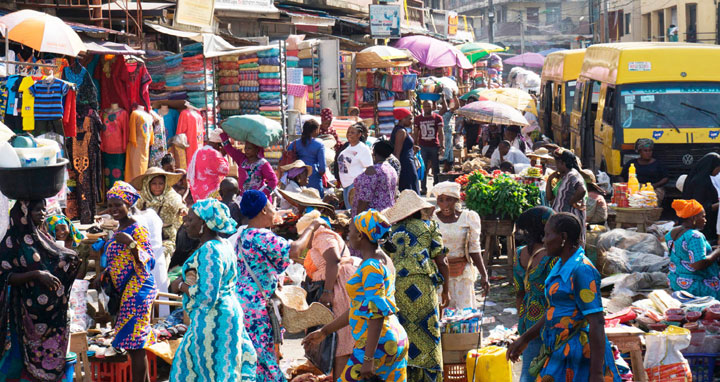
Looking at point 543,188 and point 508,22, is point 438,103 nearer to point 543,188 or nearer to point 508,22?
point 543,188

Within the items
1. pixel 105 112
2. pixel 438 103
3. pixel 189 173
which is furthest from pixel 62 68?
pixel 438 103

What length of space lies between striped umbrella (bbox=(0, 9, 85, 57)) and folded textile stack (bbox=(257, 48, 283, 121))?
5813 millimetres

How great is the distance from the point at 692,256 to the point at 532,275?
2.92 m

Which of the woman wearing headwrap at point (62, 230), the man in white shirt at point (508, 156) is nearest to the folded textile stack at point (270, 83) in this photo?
the man in white shirt at point (508, 156)

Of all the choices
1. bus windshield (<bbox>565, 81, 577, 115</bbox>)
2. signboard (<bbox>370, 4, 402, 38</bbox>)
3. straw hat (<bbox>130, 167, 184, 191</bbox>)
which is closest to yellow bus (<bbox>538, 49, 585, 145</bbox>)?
bus windshield (<bbox>565, 81, 577, 115</bbox>)

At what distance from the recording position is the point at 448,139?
21344 mm

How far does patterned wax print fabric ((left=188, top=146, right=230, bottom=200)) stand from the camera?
11.0 meters

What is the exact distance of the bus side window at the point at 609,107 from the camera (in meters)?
15.1

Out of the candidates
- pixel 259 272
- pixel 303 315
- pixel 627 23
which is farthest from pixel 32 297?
pixel 627 23

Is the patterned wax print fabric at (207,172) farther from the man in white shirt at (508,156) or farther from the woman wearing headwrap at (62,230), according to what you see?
the man in white shirt at (508,156)

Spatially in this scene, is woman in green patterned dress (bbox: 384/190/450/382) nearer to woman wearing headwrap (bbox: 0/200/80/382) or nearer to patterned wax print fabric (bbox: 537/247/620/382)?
patterned wax print fabric (bbox: 537/247/620/382)

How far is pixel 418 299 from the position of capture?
21.4 feet

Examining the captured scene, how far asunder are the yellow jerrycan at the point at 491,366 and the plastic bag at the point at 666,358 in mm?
1045

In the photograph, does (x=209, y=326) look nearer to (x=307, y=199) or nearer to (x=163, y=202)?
(x=163, y=202)
